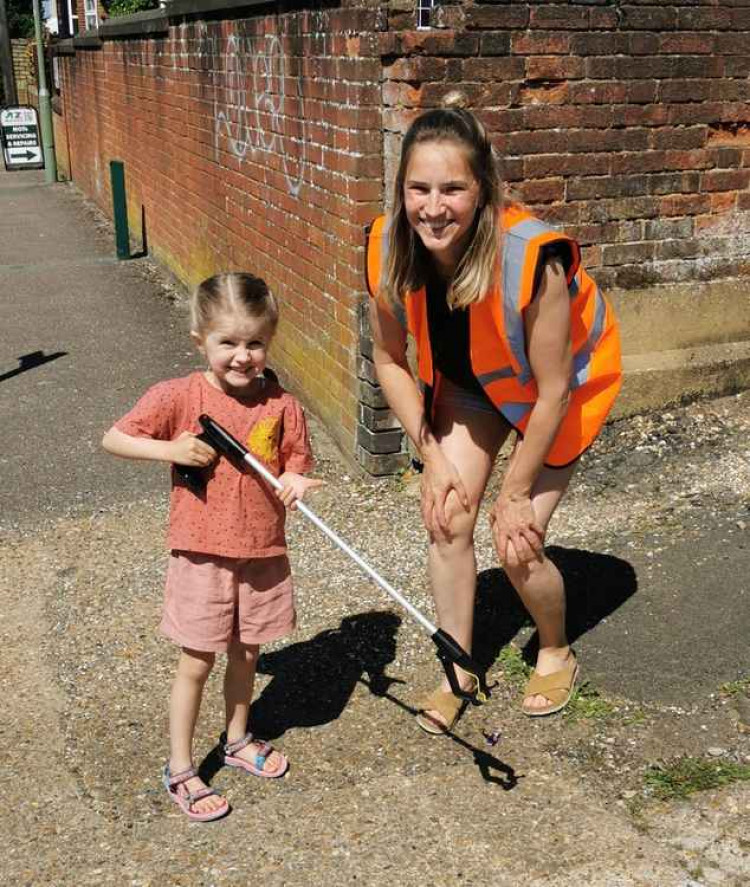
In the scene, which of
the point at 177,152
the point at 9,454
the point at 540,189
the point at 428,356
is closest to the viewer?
the point at 428,356

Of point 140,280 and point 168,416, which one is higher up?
point 168,416

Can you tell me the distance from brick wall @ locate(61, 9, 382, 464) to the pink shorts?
2589 millimetres

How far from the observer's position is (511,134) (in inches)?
213

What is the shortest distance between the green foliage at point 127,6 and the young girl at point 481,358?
77.0 ft

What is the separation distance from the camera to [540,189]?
557 cm

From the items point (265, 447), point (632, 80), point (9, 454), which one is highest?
point (632, 80)

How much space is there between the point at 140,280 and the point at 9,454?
211 inches

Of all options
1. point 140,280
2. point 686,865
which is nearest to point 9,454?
point 686,865

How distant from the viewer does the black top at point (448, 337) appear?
3.43m

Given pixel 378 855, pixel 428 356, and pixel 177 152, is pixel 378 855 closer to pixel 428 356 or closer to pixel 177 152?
pixel 428 356

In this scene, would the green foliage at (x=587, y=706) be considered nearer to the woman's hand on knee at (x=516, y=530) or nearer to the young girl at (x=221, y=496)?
the woman's hand on knee at (x=516, y=530)

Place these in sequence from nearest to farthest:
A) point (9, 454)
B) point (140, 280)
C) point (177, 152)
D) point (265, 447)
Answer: point (265, 447)
point (9, 454)
point (177, 152)
point (140, 280)

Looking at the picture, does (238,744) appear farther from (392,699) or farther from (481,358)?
(481,358)

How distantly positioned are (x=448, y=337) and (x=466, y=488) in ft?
1.61
